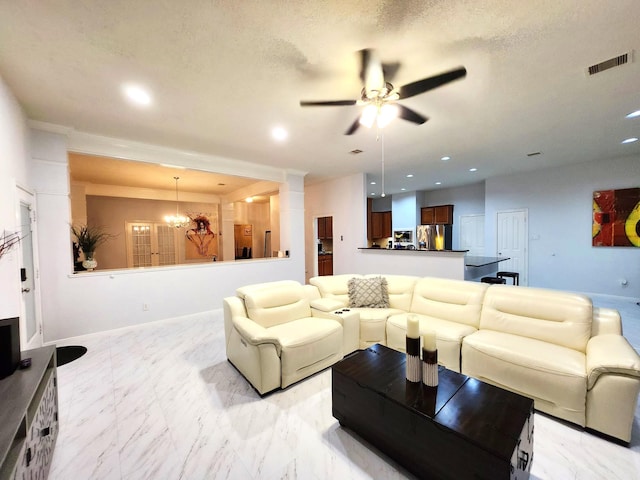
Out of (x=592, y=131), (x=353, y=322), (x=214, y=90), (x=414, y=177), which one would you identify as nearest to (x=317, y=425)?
(x=353, y=322)

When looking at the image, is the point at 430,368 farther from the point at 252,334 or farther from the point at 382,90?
the point at 382,90

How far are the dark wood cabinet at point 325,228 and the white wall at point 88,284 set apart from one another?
3186mm

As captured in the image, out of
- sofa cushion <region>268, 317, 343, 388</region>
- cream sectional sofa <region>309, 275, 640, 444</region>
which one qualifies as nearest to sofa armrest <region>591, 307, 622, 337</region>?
cream sectional sofa <region>309, 275, 640, 444</region>

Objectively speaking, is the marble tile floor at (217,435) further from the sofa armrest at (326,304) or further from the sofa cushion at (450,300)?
the sofa cushion at (450,300)

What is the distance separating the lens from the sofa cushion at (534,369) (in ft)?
6.07

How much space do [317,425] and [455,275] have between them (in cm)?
369

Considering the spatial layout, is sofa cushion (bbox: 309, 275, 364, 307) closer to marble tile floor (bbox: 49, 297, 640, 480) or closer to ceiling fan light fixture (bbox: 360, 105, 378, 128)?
marble tile floor (bbox: 49, 297, 640, 480)

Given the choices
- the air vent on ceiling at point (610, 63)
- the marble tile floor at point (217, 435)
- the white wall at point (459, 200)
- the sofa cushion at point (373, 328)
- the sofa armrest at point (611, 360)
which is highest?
the air vent on ceiling at point (610, 63)

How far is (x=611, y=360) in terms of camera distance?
175cm

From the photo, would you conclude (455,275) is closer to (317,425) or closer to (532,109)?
(532,109)

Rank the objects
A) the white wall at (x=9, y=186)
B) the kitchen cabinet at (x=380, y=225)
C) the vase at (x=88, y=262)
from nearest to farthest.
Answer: the white wall at (x=9, y=186), the vase at (x=88, y=262), the kitchen cabinet at (x=380, y=225)

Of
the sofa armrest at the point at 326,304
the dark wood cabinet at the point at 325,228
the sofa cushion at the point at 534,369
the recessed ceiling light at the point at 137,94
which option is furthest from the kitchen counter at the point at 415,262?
the recessed ceiling light at the point at 137,94

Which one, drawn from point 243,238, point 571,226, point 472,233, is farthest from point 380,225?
point 571,226

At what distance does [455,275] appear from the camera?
4629 mm
